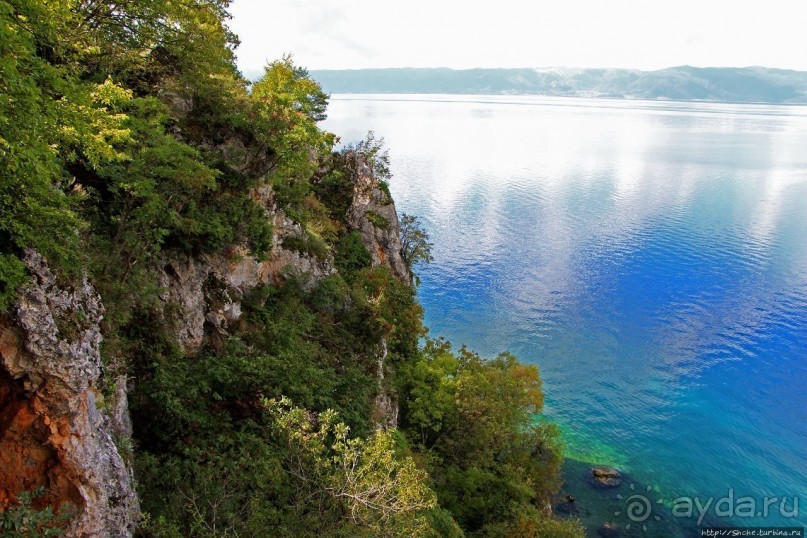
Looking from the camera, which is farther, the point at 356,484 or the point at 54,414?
the point at 356,484

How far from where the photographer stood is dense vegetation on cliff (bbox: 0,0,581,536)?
386 inches

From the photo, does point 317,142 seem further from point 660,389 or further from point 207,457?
point 660,389

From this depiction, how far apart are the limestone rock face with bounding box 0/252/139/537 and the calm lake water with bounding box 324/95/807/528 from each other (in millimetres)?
36973

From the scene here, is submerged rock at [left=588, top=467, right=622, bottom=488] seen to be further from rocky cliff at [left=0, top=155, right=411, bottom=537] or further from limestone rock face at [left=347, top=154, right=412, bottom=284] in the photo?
rocky cliff at [left=0, top=155, right=411, bottom=537]

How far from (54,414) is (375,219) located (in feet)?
98.6

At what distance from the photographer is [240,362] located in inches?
631

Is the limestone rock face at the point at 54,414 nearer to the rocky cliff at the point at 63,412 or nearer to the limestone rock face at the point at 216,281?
Result: the rocky cliff at the point at 63,412

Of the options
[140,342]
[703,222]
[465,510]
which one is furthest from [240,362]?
[703,222]

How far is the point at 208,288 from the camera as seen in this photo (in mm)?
19297

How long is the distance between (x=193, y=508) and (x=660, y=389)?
5153cm

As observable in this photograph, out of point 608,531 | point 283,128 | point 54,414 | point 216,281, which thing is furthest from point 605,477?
point 54,414

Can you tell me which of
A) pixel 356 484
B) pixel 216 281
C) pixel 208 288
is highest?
pixel 216 281

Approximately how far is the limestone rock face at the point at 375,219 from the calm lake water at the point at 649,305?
20695 millimetres

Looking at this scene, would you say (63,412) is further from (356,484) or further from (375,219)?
(375,219)
